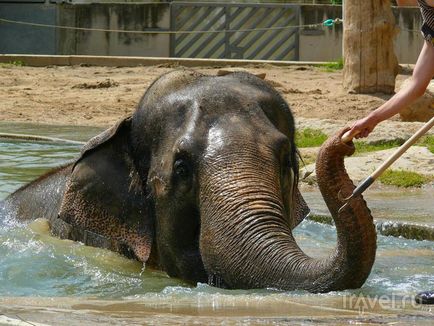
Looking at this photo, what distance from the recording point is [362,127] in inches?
194

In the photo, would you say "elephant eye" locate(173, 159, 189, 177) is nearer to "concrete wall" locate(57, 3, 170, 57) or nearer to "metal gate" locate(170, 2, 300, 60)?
"metal gate" locate(170, 2, 300, 60)

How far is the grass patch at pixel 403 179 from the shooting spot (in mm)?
→ 10289

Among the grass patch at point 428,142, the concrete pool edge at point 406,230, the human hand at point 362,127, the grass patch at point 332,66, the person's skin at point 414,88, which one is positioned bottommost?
the concrete pool edge at point 406,230

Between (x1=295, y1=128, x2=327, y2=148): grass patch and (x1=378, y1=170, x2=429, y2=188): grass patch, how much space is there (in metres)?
1.77

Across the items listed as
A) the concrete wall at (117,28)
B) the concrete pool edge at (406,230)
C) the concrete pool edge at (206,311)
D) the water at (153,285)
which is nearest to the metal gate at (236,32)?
the concrete wall at (117,28)

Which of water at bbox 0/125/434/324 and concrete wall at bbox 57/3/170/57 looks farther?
concrete wall at bbox 57/3/170/57

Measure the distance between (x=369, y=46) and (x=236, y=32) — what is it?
988 cm

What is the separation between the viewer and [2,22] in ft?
86.1

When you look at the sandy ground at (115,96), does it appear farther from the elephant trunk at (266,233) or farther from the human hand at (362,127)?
the human hand at (362,127)

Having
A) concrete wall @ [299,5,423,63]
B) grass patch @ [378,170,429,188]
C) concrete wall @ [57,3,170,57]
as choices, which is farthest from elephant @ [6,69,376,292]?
concrete wall @ [57,3,170,57]

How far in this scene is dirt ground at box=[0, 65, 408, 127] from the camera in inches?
611

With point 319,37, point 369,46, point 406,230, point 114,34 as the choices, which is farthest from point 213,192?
point 114,34

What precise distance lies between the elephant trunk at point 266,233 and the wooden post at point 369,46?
986 centimetres

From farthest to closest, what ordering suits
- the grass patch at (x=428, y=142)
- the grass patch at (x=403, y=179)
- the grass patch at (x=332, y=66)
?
the grass patch at (x=332, y=66) → the grass patch at (x=428, y=142) → the grass patch at (x=403, y=179)
